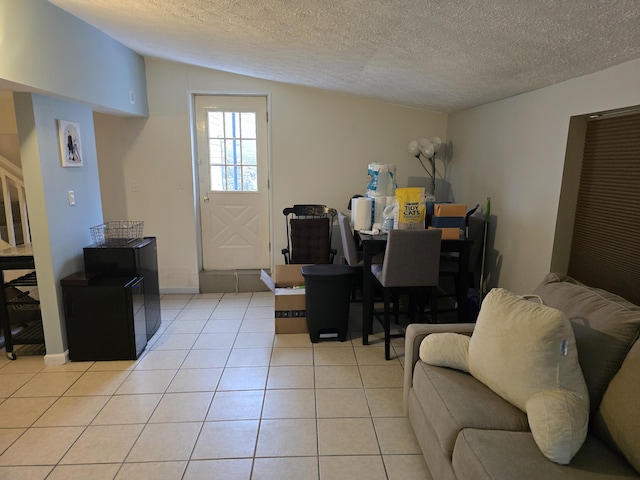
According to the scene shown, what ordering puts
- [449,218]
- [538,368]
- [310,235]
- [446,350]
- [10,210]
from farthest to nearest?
[310,235] < [10,210] < [449,218] < [446,350] < [538,368]

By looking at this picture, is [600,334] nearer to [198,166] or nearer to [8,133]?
[198,166]

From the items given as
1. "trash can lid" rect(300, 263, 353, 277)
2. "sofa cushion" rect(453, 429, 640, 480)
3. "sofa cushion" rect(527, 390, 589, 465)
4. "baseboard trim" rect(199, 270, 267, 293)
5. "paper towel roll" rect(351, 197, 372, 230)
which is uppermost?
"paper towel roll" rect(351, 197, 372, 230)

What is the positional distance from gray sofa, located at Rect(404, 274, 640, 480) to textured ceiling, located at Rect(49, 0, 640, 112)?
1.10 metres

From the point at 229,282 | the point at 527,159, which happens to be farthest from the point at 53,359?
the point at 527,159

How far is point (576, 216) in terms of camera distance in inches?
95.7

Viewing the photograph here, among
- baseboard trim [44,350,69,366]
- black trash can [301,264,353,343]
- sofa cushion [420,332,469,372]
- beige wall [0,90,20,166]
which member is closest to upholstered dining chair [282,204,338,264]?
black trash can [301,264,353,343]

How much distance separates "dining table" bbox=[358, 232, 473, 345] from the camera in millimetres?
3049

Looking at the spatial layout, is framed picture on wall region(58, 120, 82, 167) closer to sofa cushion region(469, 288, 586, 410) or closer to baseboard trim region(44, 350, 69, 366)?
baseboard trim region(44, 350, 69, 366)

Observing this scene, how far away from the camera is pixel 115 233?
10.8 ft

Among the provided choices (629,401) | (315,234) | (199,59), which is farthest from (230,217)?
(629,401)

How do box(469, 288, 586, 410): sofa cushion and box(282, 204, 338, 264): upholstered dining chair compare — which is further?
box(282, 204, 338, 264): upholstered dining chair

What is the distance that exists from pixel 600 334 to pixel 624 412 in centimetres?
29

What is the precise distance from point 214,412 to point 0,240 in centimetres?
239

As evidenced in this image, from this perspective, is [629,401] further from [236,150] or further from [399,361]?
[236,150]
